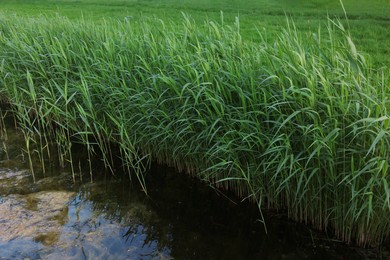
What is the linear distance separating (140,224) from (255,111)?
1575 mm

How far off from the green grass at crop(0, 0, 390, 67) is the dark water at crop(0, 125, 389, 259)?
9.21 feet

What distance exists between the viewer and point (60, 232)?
371 centimetres

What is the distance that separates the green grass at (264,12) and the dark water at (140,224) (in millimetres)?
2807

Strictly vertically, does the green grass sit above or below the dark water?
above

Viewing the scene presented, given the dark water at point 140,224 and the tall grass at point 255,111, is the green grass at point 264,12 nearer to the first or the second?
the tall grass at point 255,111

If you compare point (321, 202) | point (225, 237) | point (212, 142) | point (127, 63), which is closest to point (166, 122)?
point (212, 142)

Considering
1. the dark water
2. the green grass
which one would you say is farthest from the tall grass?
the green grass

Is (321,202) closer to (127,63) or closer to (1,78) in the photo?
(127,63)

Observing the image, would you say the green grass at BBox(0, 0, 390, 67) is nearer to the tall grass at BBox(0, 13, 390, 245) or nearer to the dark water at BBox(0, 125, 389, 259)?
the tall grass at BBox(0, 13, 390, 245)

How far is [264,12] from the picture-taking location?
1016 centimetres

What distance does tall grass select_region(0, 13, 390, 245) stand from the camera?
10.3ft

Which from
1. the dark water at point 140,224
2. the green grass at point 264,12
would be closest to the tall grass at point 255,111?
the dark water at point 140,224

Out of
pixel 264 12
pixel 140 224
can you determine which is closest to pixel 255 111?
pixel 140 224

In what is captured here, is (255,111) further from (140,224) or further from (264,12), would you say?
(264,12)
